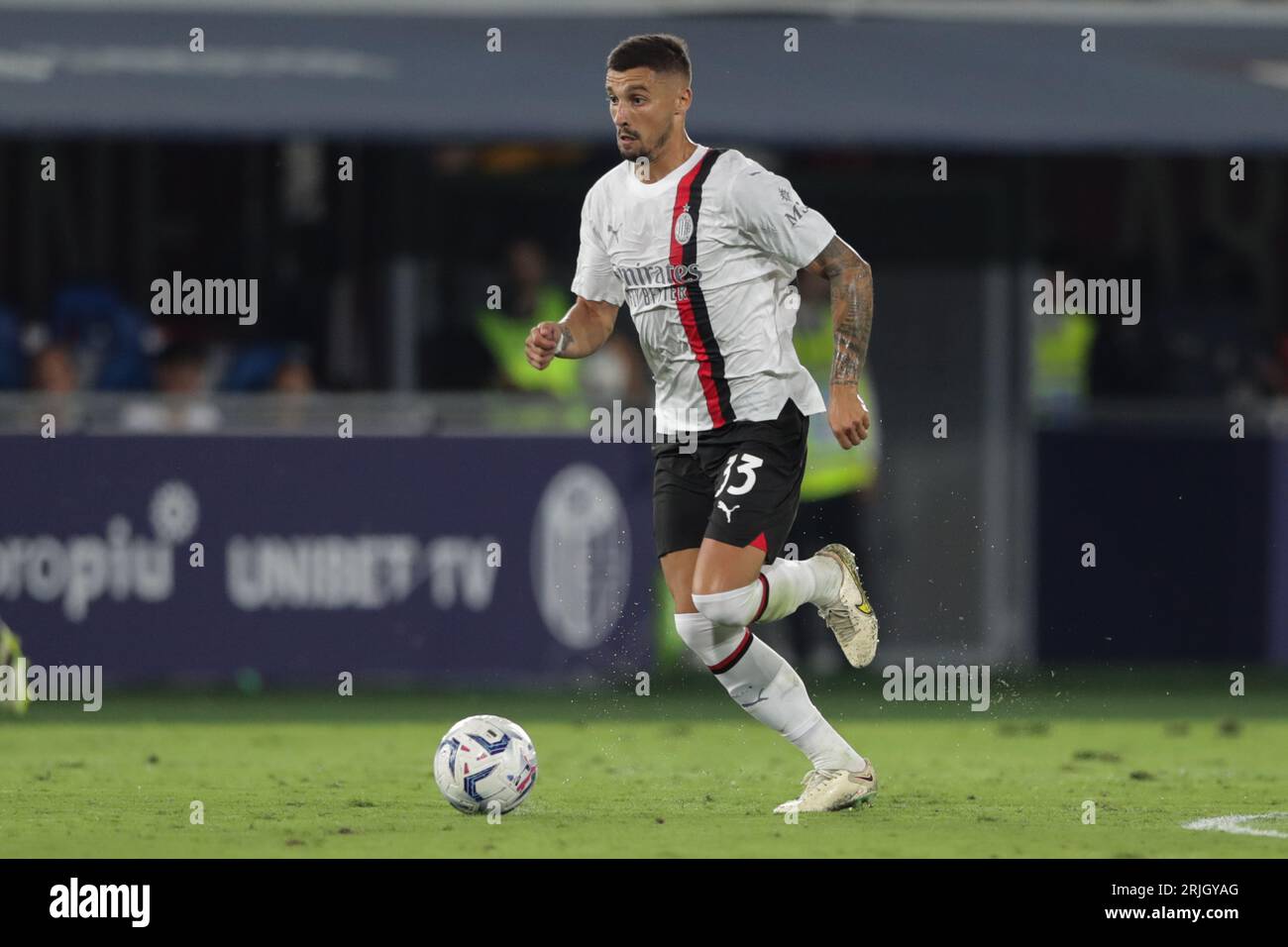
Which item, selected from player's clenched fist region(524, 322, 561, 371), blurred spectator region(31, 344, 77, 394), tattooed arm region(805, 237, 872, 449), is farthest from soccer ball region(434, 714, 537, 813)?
blurred spectator region(31, 344, 77, 394)

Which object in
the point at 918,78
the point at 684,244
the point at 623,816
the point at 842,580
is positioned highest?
the point at 918,78

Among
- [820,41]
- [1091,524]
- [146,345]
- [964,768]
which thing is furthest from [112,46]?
[964,768]

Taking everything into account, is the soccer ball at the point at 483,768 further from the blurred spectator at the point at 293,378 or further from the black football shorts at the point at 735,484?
the blurred spectator at the point at 293,378

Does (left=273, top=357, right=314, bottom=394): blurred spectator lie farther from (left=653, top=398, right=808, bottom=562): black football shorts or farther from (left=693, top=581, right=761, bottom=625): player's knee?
(left=693, top=581, right=761, bottom=625): player's knee

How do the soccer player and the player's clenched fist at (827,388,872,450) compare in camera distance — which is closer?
the player's clenched fist at (827,388,872,450)

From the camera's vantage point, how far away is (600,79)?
13.5m

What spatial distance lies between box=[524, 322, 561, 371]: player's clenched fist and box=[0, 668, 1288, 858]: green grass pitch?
4.67 feet

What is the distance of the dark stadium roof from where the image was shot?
12.7m

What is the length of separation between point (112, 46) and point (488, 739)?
7.77 metres

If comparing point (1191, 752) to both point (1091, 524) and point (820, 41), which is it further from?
point (820, 41)

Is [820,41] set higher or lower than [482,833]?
higher

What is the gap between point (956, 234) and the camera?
1386 cm

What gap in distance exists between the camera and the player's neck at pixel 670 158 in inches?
294

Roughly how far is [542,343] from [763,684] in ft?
4.16
